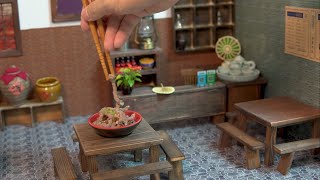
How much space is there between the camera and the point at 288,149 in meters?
3.49

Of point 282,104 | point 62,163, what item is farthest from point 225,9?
point 62,163

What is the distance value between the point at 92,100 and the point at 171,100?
→ 41.3 inches

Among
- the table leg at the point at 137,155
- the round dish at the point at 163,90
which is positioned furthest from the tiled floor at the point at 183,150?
the round dish at the point at 163,90

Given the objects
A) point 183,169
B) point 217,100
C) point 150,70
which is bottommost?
point 183,169

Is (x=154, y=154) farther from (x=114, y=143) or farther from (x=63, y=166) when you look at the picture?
(x=63, y=166)

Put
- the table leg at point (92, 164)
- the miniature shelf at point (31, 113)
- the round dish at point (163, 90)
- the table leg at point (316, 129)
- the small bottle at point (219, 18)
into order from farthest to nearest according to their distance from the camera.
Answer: the small bottle at point (219, 18) → the miniature shelf at point (31, 113) → the round dish at point (163, 90) → the table leg at point (316, 129) → the table leg at point (92, 164)

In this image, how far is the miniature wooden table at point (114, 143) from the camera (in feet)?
10.00

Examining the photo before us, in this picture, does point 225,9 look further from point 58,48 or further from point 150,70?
point 58,48

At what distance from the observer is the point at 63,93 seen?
4988 mm

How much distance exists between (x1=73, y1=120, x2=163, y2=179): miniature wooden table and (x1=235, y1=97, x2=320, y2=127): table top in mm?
989

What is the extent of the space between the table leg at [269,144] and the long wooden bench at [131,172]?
961 mm

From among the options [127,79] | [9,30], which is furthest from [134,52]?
[9,30]

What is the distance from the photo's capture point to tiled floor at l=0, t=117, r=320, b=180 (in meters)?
3.61

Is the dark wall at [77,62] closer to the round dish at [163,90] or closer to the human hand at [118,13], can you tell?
the round dish at [163,90]
